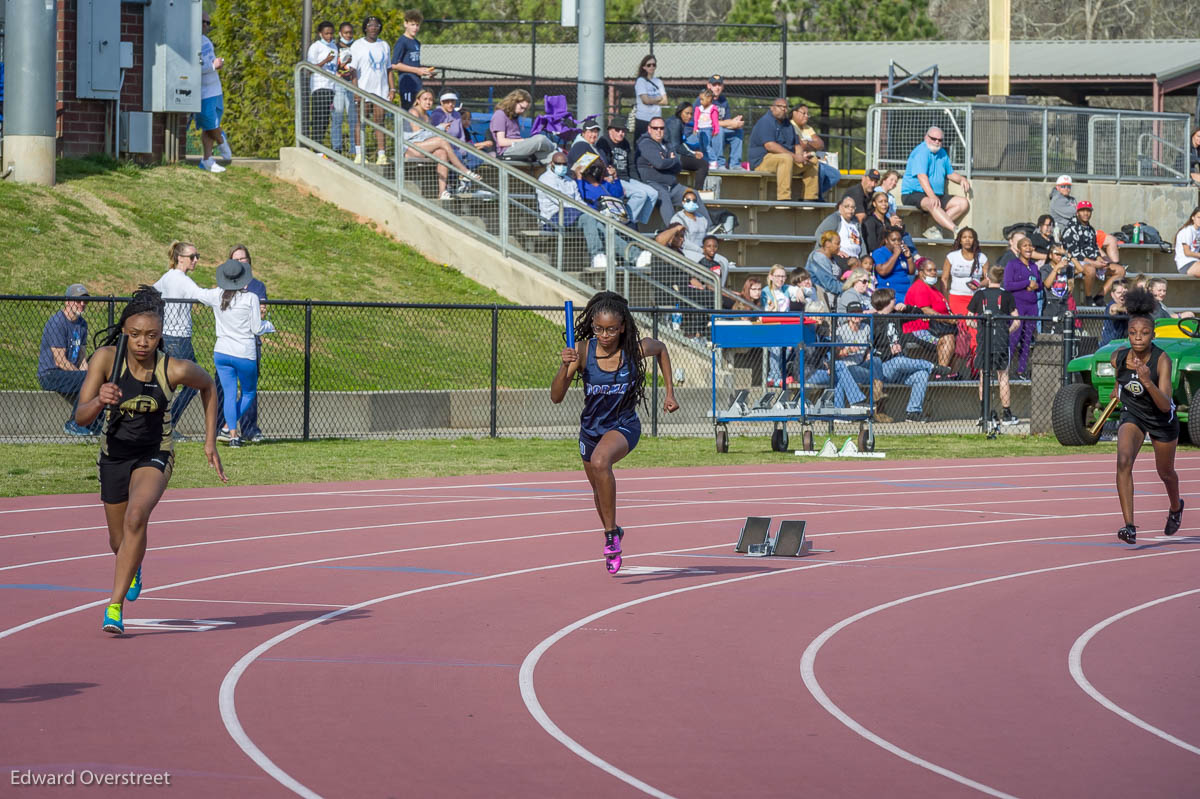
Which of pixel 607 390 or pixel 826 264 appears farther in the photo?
pixel 826 264

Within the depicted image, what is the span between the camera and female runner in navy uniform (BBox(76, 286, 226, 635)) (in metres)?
8.99

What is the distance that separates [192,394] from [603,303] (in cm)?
882

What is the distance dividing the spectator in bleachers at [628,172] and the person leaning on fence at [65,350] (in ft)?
33.1

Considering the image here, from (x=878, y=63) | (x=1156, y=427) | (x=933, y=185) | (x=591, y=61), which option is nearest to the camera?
(x=1156, y=427)

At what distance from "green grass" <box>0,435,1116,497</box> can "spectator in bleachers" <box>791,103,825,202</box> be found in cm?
847

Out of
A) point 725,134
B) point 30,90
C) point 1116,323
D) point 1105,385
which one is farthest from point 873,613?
point 725,134

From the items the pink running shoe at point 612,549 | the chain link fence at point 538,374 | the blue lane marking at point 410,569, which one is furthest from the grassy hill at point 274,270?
the pink running shoe at point 612,549

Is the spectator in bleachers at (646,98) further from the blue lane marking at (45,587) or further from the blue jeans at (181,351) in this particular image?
the blue lane marking at (45,587)

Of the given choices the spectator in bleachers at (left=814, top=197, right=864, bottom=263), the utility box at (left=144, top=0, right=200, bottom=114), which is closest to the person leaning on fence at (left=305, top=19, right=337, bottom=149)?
the utility box at (left=144, top=0, right=200, bottom=114)

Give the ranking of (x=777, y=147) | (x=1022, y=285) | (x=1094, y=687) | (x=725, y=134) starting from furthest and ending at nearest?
(x=725, y=134) < (x=777, y=147) < (x=1022, y=285) < (x=1094, y=687)

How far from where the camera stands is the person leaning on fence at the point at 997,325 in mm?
24078

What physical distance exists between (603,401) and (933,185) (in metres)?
20.2

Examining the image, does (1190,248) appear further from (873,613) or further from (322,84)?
(873,613)

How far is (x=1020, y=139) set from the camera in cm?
3216
